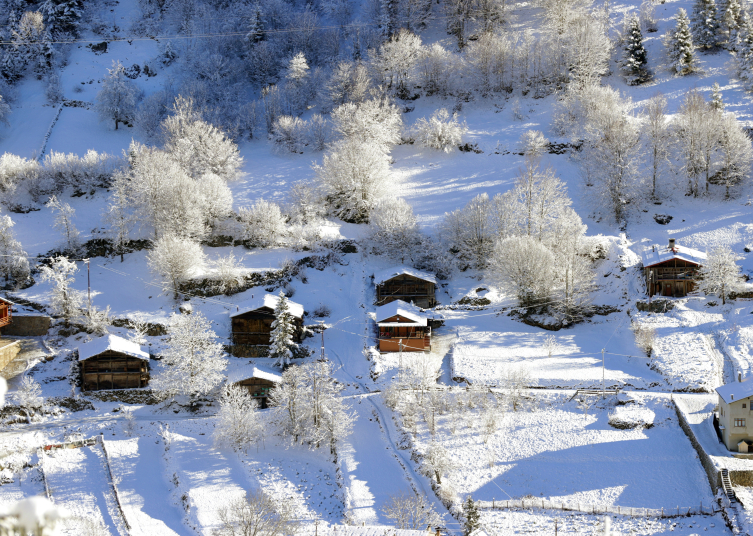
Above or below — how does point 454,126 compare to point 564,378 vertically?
above

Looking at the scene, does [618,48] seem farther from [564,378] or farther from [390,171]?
[564,378]

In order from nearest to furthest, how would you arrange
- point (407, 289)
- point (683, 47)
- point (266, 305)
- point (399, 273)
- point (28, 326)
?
point (266, 305) < point (28, 326) < point (399, 273) < point (407, 289) < point (683, 47)

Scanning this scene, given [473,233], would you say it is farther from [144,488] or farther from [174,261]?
[144,488]

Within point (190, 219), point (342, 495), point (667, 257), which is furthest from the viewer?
point (190, 219)

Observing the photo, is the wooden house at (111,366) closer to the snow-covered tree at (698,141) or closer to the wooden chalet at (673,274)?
the wooden chalet at (673,274)

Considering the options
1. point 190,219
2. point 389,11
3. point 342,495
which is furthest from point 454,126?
point 342,495

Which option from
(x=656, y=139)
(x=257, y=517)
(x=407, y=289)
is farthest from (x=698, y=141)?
(x=257, y=517)

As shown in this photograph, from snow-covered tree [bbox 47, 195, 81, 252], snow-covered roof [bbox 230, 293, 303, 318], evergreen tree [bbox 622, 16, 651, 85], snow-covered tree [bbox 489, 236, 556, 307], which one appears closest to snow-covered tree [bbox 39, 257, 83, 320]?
snow-covered tree [bbox 47, 195, 81, 252]

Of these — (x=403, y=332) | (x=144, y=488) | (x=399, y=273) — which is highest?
(x=399, y=273)
